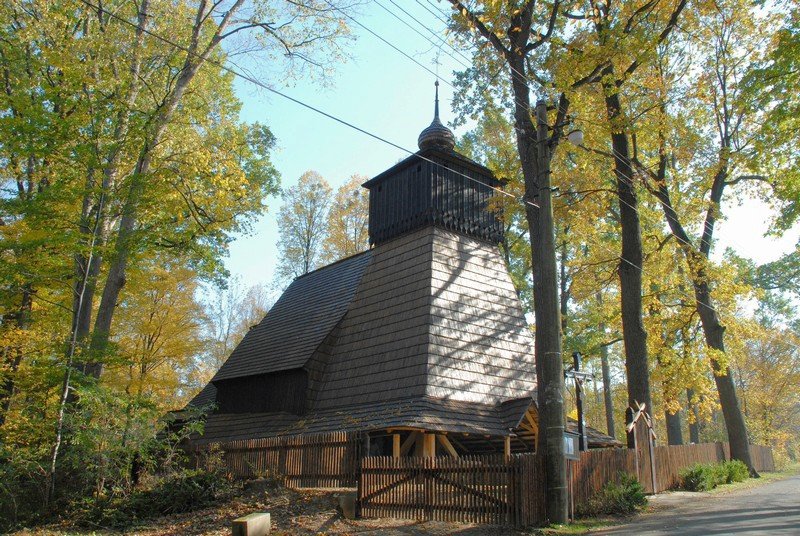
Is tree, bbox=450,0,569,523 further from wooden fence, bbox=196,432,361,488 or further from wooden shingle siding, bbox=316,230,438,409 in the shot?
wooden shingle siding, bbox=316,230,438,409

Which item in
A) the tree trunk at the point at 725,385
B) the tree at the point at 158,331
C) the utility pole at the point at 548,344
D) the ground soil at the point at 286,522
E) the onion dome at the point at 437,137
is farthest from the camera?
the tree at the point at 158,331

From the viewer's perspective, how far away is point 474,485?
33.9 feet

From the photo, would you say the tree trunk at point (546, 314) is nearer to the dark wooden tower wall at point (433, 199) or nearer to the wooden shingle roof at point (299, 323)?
the dark wooden tower wall at point (433, 199)

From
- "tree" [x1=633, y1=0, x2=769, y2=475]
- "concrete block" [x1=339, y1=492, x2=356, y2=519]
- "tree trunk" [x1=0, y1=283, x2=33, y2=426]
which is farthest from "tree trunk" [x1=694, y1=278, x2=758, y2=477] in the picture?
"tree trunk" [x1=0, y1=283, x2=33, y2=426]

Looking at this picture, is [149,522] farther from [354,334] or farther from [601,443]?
[601,443]

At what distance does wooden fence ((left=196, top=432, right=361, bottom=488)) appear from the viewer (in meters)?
13.2

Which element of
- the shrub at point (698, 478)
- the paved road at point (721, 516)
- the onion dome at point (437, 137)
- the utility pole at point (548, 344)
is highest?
the onion dome at point (437, 137)

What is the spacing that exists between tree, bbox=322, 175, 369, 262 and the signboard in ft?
80.3

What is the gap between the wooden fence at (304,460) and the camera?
1323 cm

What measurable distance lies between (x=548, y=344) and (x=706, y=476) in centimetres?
852

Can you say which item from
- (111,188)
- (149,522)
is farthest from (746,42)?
(149,522)

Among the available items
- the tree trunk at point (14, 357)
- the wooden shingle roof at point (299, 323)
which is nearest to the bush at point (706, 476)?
the wooden shingle roof at point (299, 323)

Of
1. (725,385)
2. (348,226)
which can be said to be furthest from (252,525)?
(348,226)

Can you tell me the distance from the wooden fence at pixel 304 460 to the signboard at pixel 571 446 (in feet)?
15.1
